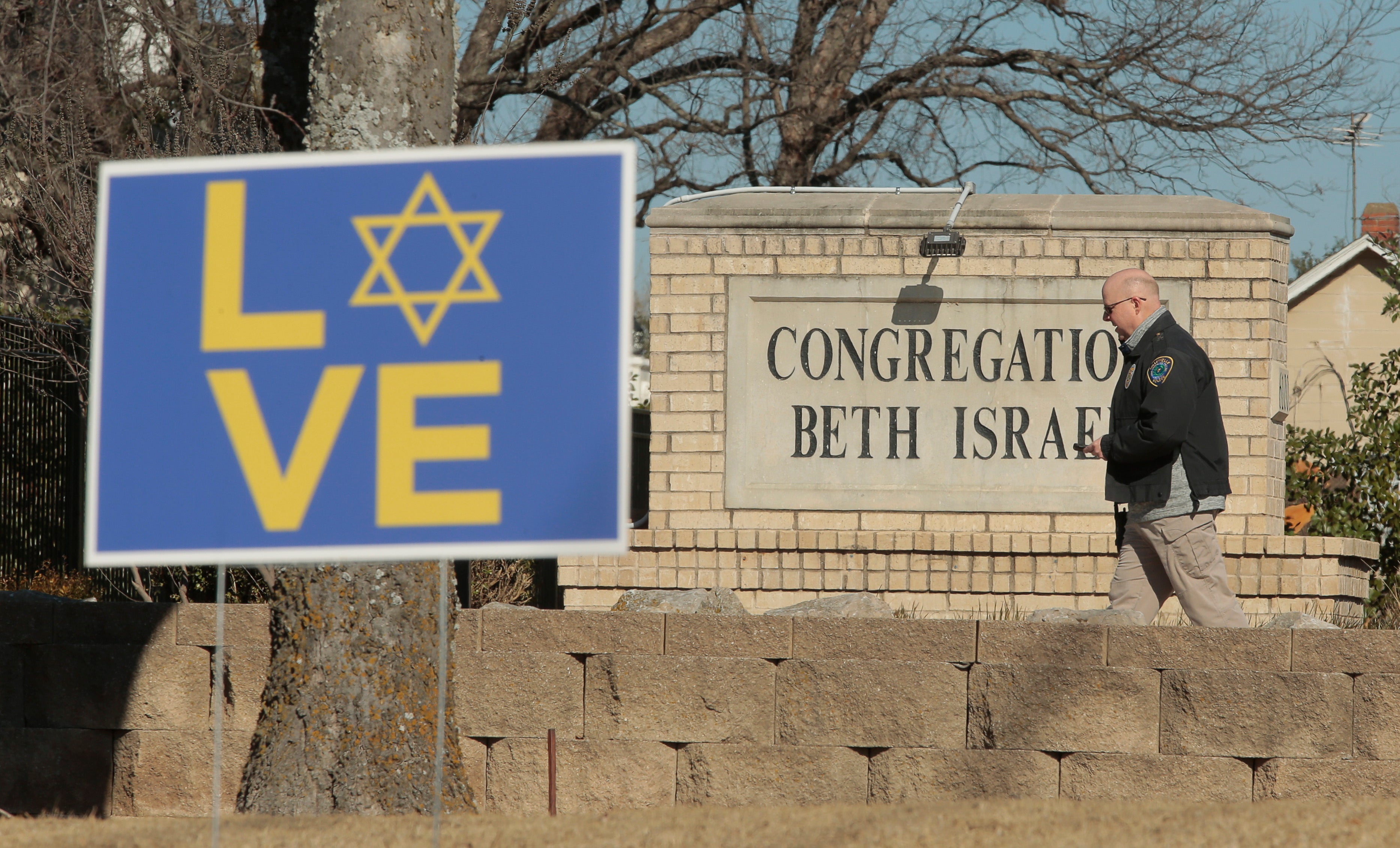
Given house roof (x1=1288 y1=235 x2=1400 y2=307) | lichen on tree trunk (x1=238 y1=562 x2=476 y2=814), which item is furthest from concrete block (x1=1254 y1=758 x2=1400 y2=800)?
house roof (x1=1288 y1=235 x2=1400 y2=307)

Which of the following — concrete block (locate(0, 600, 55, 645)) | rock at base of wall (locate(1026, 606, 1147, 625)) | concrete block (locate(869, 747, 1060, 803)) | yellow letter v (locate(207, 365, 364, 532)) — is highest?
yellow letter v (locate(207, 365, 364, 532))

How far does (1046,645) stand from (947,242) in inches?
131

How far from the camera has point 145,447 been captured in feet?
11.6

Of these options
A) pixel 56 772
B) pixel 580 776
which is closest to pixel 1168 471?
pixel 580 776

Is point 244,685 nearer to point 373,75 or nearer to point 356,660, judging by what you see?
point 356,660

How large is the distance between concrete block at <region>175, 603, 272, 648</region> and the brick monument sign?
9.05ft

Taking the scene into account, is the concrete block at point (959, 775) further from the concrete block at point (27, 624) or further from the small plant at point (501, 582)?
the small plant at point (501, 582)

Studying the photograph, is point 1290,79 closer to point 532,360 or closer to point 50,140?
point 50,140

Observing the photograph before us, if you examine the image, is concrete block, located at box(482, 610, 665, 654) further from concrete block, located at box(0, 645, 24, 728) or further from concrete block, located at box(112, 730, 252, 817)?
concrete block, located at box(0, 645, 24, 728)

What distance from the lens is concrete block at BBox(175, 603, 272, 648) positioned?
229 inches

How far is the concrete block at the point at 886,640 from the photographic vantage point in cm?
548

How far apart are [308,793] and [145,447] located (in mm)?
1489

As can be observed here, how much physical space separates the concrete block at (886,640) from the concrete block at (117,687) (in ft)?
7.87

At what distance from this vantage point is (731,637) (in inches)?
220
